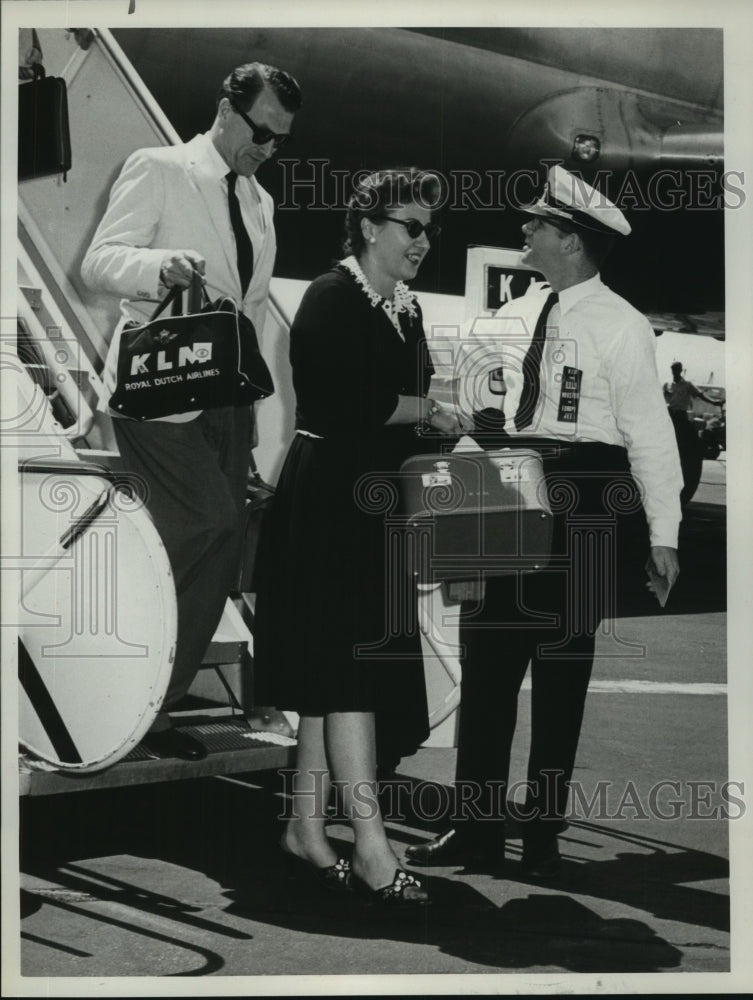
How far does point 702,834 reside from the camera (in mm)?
4262

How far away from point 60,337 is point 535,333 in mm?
1348

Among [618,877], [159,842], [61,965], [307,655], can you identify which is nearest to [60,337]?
[307,655]

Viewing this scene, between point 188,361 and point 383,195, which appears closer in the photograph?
point 188,361

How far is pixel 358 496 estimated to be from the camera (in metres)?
4.18

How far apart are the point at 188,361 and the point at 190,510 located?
43cm

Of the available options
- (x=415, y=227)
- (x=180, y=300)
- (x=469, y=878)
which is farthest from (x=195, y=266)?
(x=469, y=878)

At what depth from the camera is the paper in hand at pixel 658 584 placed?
13.9 ft

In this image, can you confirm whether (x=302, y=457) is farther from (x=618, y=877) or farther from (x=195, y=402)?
(x=618, y=877)

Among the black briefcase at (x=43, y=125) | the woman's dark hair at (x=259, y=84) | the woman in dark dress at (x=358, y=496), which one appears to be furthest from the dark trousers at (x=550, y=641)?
the black briefcase at (x=43, y=125)

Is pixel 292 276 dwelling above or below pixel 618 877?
above

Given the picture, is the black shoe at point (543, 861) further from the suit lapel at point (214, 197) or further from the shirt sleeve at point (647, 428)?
the suit lapel at point (214, 197)

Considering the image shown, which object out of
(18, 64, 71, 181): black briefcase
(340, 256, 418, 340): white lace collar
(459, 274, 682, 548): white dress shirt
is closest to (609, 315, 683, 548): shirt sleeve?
(459, 274, 682, 548): white dress shirt

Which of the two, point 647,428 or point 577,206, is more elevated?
point 577,206

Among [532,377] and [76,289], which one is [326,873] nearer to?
[532,377]
